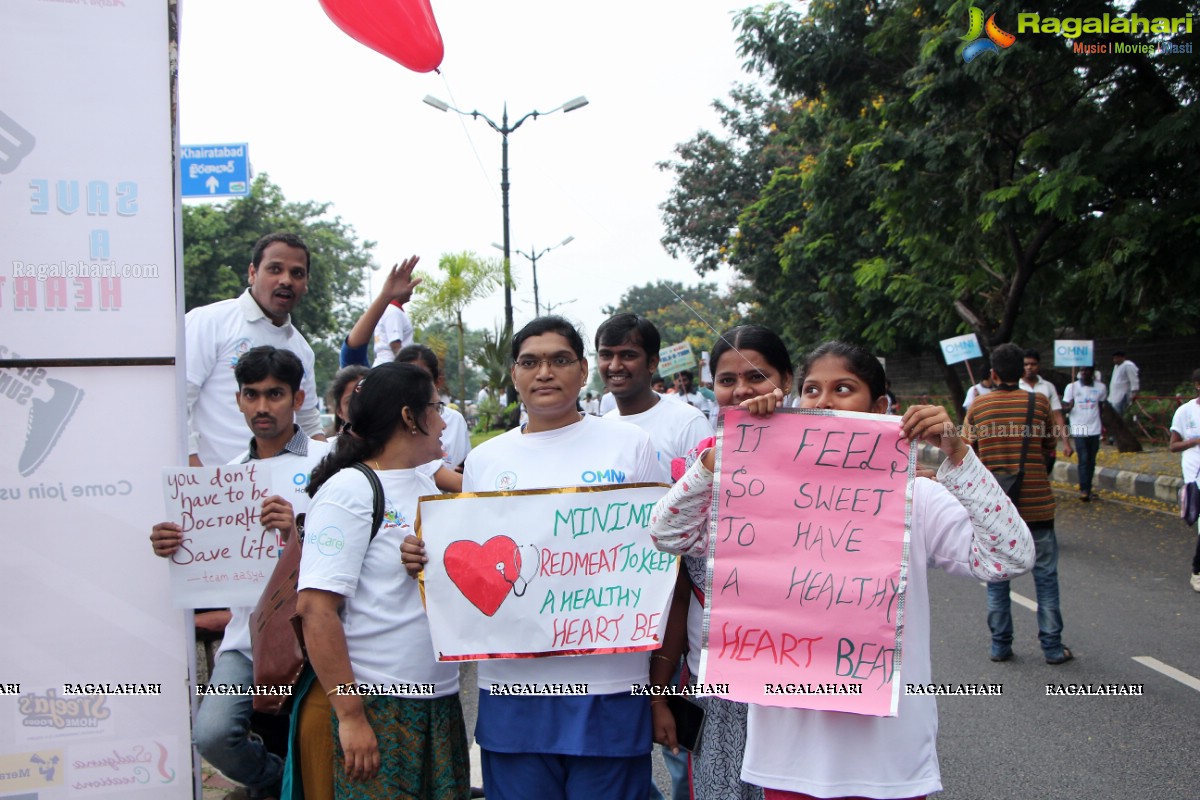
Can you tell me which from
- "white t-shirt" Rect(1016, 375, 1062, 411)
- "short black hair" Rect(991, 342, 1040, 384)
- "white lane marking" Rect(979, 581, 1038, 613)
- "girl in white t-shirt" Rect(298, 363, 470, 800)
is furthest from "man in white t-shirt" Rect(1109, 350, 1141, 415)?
"girl in white t-shirt" Rect(298, 363, 470, 800)

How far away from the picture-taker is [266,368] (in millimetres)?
3619

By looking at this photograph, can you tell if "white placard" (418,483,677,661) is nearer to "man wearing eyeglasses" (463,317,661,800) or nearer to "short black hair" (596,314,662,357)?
"man wearing eyeglasses" (463,317,661,800)

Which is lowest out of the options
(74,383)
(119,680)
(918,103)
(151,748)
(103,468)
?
(151,748)

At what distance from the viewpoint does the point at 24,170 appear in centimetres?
302

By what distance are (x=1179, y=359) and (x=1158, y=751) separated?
1658 centimetres

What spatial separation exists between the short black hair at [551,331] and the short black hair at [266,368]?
105 cm

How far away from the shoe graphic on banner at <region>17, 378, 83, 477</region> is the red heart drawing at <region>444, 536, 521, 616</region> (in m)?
1.33

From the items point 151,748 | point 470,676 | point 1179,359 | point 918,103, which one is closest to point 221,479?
point 151,748

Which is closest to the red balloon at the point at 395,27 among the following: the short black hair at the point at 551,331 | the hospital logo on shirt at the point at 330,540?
the short black hair at the point at 551,331

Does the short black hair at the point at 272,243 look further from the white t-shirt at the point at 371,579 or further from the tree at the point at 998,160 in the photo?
the tree at the point at 998,160

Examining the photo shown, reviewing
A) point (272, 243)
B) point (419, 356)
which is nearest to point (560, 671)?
point (272, 243)

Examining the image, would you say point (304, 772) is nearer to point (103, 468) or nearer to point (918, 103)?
point (103, 468)

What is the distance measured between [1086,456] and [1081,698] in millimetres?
8088

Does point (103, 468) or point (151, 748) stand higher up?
point (103, 468)
